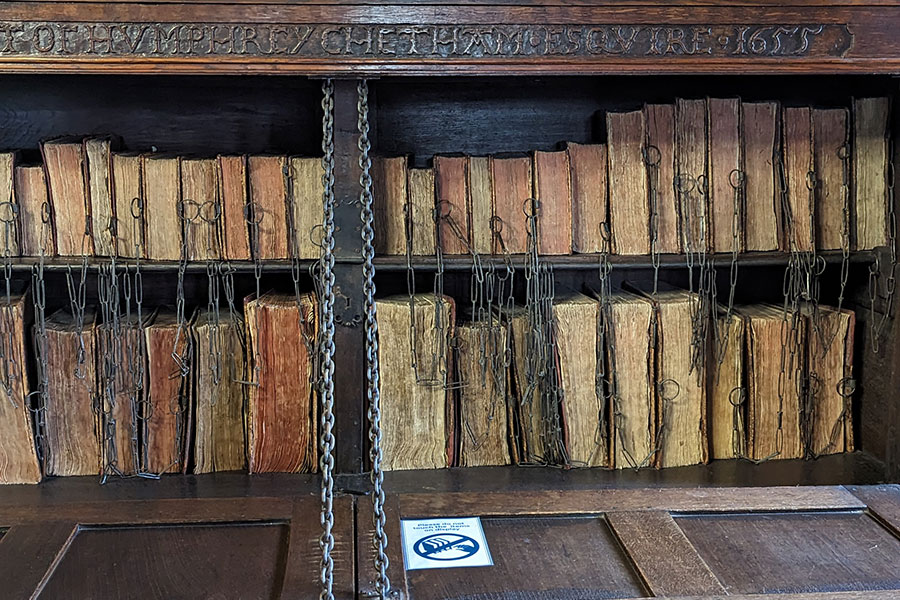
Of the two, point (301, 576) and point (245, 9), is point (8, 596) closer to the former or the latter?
point (301, 576)

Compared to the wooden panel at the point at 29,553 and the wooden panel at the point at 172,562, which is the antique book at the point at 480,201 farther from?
the wooden panel at the point at 29,553

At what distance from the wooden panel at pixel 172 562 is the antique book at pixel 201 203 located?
65 centimetres

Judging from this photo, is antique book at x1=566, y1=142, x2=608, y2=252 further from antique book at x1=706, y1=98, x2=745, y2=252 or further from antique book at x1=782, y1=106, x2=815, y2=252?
antique book at x1=782, y1=106, x2=815, y2=252

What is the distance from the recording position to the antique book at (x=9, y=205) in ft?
6.05

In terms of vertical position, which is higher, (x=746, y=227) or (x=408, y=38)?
(x=408, y=38)

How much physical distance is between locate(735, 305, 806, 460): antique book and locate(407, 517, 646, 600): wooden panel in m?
0.71

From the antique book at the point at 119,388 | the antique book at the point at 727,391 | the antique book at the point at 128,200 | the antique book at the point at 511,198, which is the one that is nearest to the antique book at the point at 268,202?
the antique book at the point at 128,200

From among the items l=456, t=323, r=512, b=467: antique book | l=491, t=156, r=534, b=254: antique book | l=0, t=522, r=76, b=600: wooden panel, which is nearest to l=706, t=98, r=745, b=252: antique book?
l=491, t=156, r=534, b=254: antique book

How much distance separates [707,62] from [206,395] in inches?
46.4

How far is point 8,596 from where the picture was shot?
3.98 ft

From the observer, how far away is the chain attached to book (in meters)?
1.16

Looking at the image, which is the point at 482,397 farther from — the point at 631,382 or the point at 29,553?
the point at 29,553

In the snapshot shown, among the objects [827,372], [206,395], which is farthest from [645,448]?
[206,395]

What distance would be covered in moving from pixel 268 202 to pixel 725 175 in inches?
37.1
